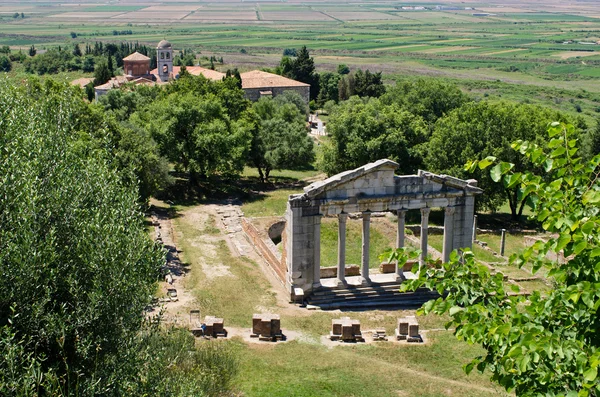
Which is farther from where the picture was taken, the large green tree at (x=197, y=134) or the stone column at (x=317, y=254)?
the large green tree at (x=197, y=134)

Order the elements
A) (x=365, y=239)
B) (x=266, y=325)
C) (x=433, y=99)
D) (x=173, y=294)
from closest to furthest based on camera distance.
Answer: (x=266, y=325) → (x=173, y=294) → (x=365, y=239) → (x=433, y=99)

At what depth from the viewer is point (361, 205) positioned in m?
37.2

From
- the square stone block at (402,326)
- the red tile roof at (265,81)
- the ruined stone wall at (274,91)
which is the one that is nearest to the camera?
the square stone block at (402,326)

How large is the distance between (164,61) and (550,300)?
11678 cm

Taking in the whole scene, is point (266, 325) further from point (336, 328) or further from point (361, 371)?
point (361, 371)

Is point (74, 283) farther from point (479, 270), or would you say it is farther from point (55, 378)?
point (479, 270)

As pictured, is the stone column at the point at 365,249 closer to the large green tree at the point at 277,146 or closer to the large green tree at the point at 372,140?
the large green tree at the point at 372,140

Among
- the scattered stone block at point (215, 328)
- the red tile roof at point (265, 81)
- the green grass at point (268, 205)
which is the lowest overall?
the green grass at point (268, 205)

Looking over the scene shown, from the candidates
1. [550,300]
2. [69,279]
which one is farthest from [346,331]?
[550,300]

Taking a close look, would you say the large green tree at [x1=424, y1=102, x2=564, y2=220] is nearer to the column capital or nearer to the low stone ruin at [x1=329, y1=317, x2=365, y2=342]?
the column capital

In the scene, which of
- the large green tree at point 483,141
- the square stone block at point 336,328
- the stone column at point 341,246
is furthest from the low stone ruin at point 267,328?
the large green tree at point 483,141

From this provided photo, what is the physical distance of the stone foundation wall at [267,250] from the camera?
131ft

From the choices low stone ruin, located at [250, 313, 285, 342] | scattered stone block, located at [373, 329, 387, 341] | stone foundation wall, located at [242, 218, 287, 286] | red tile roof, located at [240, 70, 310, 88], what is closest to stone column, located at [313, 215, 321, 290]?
stone foundation wall, located at [242, 218, 287, 286]

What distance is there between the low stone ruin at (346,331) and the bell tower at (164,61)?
96.6 meters
